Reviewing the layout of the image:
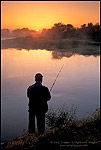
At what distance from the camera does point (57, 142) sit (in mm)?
5430

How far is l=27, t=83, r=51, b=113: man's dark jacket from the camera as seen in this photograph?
627 centimetres

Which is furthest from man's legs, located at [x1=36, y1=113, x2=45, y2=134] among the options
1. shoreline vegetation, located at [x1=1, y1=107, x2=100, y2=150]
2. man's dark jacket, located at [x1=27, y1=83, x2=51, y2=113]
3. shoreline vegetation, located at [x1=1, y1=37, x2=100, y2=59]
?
shoreline vegetation, located at [x1=1, y1=37, x2=100, y2=59]

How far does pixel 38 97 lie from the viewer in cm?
633

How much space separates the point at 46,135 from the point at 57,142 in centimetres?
50

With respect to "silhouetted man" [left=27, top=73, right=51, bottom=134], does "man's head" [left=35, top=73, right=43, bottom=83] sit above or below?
above

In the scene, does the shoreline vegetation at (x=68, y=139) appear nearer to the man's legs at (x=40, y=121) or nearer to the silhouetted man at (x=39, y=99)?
the man's legs at (x=40, y=121)

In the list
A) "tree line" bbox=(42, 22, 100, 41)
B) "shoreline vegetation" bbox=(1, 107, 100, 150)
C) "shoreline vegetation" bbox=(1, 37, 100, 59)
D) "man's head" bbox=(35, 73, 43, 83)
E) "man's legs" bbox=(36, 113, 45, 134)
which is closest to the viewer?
"shoreline vegetation" bbox=(1, 107, 100, 150)

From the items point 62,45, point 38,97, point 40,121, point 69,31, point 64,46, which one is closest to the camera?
point 38,97

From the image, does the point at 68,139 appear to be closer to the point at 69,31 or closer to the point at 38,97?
the point at 38,97

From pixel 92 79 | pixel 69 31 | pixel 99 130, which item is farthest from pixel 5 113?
pixel 69 31

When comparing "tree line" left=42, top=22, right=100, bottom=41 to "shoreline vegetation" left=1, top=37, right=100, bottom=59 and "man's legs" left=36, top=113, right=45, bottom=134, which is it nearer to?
"shoreline vegetation" left=1, top=37, right=100, bottom=59

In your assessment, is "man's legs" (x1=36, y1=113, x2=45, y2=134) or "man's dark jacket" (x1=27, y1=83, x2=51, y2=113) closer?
"man's dark jacket" (x1=27, y1=83, x2=51, y2=113)

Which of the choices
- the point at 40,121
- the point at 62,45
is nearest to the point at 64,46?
the point at 62,45

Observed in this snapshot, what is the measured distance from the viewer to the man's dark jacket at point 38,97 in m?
6.27
